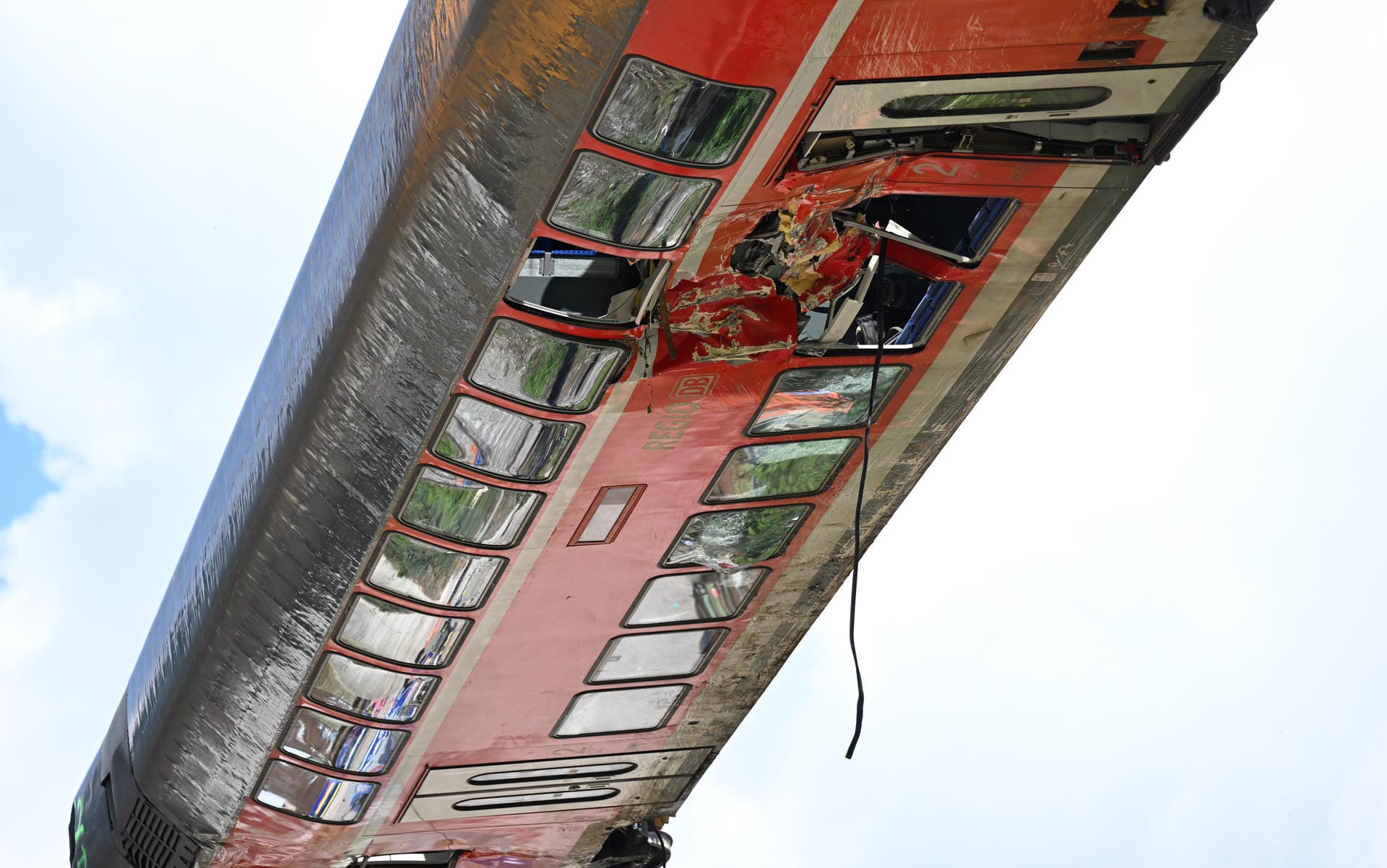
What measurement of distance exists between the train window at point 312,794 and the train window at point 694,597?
1.89 m

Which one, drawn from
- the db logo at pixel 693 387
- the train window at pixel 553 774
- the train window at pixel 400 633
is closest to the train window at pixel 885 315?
the db logo at pixel 693 387

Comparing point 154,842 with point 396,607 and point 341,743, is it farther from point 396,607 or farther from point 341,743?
point 396,607

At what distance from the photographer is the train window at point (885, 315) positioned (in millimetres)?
6059

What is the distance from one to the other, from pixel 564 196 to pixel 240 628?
9.89ft

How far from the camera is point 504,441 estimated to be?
235 inches

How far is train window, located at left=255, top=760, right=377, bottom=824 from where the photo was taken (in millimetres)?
7431

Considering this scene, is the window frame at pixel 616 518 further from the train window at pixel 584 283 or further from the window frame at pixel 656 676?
the train window at pixel 584 283

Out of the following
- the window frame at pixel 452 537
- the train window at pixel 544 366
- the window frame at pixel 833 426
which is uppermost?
the window frame at pixel 833 426

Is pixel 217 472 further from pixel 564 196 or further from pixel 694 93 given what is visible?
pixel 694 93

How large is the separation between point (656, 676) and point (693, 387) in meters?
2.46

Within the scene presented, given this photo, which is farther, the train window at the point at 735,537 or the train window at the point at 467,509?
the train window at the point at 735,537

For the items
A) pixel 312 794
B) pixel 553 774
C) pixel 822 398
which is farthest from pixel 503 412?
pixel 553 774

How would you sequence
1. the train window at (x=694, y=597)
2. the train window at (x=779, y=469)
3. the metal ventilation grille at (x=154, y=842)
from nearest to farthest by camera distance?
the train window at (x=779, y=469) → the train window at (x=694, y=597) → the metal ventilation grille at (x=154, y=842)

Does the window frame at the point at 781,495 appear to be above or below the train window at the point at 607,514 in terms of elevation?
above
